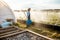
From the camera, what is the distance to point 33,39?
7.95 ft

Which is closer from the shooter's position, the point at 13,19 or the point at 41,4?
the point at 41,4

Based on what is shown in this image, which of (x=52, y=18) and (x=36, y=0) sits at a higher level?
(x=36, y=0)

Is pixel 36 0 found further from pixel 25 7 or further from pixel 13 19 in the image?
pixel 13 19

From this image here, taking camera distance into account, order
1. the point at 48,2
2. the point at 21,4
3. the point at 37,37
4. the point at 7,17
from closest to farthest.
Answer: the point at 37,37 → the point at 48,2 → the point at 7,17 → the point at 21,4

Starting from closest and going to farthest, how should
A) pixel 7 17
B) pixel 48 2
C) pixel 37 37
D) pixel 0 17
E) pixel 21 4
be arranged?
pixel 37 37 < pixel 48 2 < pixel 0 17 < pixel 7 17 < pixel 21 4

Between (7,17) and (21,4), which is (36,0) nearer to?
(21,4)

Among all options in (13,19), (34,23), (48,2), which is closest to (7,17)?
(13,19)

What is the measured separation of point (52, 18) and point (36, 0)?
119cm

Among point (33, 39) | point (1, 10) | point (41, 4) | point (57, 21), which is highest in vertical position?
point (41, 4)

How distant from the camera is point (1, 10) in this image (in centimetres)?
418

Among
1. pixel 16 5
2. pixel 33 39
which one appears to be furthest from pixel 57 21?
pixel 16 5

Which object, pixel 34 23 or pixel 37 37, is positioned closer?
pixel 37 37

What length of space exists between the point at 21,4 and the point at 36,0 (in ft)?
3.47

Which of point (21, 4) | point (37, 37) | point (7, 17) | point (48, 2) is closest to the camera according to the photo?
point (37, 37)
